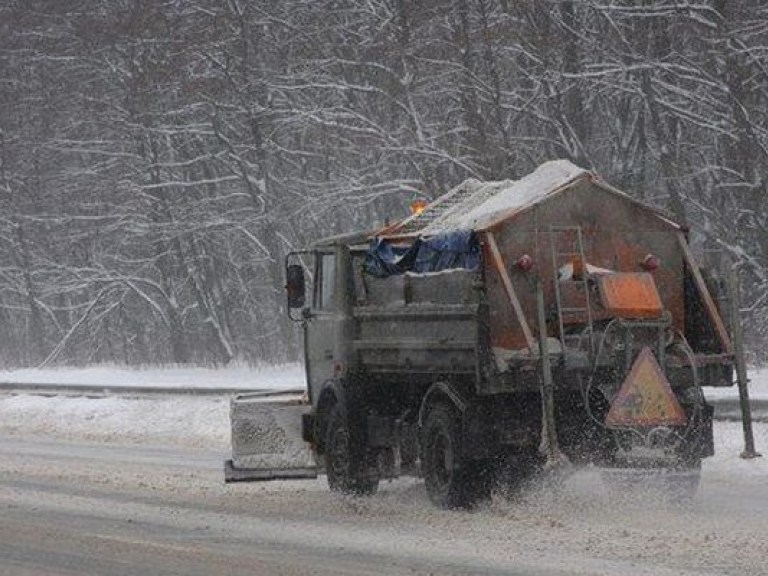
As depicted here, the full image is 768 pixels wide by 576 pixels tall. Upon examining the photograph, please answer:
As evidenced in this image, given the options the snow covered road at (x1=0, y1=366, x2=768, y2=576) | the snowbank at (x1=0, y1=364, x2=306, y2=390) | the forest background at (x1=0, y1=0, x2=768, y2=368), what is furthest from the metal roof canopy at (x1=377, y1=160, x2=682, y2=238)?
the snowbank at (x1=0, y1=364, x2=306, y2=390)

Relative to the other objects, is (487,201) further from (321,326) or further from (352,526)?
(352,526)

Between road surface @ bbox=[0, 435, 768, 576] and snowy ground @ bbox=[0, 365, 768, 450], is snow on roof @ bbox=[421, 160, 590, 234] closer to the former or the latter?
road surface @ bbox=[0, 435, 768, 576]

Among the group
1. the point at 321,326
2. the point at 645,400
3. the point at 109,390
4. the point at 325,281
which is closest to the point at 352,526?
the point at 645,400

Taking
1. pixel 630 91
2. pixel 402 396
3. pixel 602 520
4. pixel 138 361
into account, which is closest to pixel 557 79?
pixel 630 91

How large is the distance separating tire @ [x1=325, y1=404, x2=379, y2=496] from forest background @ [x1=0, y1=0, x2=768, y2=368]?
533 inches

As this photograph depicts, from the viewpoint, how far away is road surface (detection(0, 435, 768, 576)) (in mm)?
10070

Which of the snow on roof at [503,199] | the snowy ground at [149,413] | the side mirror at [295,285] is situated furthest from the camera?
the snowy ground at [149,413]

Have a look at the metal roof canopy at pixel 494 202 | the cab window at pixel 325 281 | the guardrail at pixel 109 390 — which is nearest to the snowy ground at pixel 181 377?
the guardrail at pixel 109 390

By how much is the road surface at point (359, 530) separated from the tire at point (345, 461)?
0.46 ft

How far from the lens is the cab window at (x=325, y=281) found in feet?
49.5

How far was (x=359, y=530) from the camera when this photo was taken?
1216 centimetres

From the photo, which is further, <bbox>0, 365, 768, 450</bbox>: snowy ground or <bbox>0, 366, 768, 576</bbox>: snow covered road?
<bbox>0, 365, 768, 450</bbox>: snowy ground

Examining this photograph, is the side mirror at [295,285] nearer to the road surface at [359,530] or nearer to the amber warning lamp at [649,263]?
the road surface at [359,530]

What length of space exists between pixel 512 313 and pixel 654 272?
1375 mm
